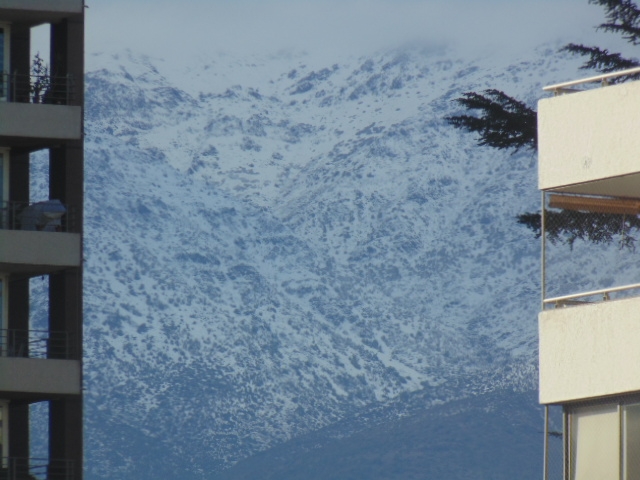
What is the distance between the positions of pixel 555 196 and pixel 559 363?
2717 mm

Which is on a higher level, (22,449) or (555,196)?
(555,196)

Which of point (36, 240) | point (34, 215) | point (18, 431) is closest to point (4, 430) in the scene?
point (18, 431)

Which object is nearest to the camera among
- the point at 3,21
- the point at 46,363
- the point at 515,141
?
the point at 46,363

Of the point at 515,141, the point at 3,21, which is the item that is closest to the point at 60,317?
the point at 3,21

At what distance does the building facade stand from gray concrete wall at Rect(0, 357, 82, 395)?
0.02 meters

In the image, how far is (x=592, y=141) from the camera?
21.6 meters

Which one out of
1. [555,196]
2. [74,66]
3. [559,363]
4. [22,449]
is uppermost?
[74,66]

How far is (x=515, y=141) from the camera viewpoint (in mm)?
40938

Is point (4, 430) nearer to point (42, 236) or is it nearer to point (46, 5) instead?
point (42, 236)

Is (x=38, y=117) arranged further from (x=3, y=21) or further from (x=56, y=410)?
(x=56, y=410)

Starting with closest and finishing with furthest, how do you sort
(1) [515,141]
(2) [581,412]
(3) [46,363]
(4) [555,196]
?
(2) [581,412] < (4) [555,196] < (3) [46,363] < (1) [515,141]

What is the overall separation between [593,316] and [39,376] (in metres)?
12.0

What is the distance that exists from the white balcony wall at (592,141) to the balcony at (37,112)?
11651mm

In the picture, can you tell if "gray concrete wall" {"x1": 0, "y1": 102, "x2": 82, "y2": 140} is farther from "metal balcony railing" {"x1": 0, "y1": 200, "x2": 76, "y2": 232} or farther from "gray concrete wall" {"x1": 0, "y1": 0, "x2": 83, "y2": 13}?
"gray concrete wall" {"x1": 0, "y1": 0, "x2": 83, "y2": 13}
